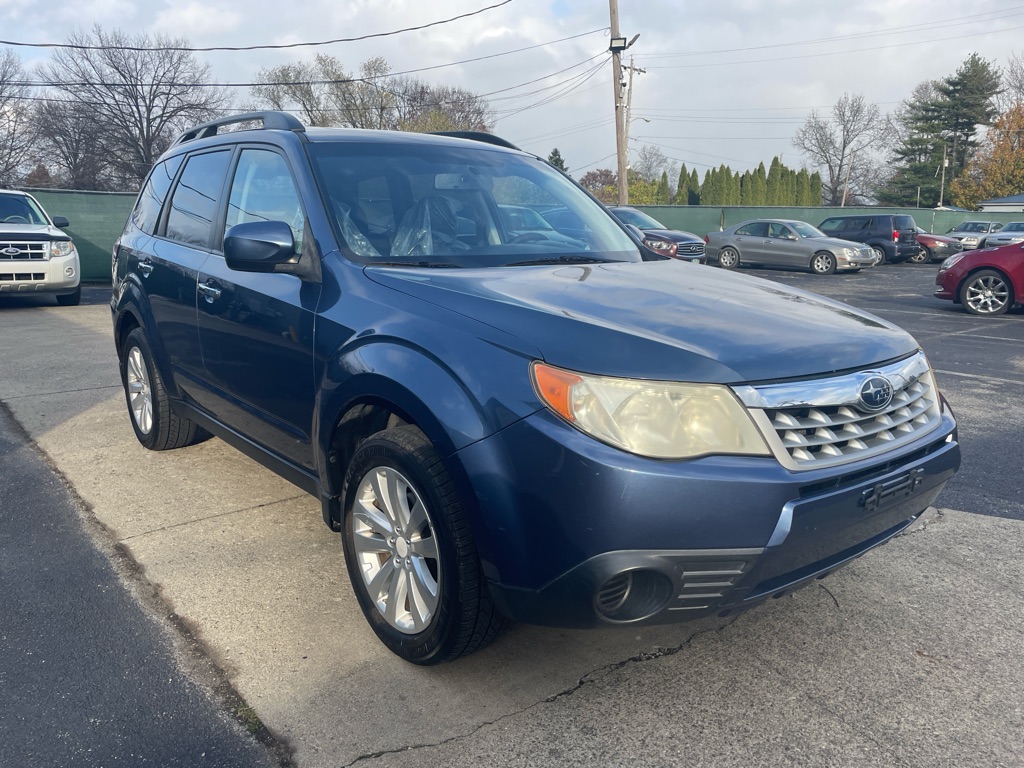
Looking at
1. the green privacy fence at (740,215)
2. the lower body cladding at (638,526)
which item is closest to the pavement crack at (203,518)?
the lower body cladding at (638,526)

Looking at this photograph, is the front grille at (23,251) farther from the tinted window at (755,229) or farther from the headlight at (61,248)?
the tinted window at (755,229)

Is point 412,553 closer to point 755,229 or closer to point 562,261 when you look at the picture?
point 562,261

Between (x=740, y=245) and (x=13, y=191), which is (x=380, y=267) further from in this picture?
(x=740, y=245)

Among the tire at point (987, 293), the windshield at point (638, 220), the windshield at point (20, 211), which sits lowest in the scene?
the tire at point (987, 293)

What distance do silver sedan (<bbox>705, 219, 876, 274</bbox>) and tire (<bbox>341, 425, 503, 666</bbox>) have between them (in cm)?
2207

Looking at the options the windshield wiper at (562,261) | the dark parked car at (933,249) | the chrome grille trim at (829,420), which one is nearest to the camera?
the chrome grille trim at (829,420)

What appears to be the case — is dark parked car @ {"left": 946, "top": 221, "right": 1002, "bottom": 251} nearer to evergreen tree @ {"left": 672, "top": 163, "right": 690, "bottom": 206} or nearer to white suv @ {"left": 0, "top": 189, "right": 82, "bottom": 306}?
white suv @ {"left": 0, "top": 189, "right": 82, "bottom": 306}

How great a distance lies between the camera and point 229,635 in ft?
9.97

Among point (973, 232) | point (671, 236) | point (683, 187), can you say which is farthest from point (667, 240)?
point (683, 187)

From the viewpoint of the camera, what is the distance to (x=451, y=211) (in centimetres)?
363

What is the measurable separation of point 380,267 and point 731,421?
1.42m

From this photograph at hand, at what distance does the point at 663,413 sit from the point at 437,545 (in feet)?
2.60

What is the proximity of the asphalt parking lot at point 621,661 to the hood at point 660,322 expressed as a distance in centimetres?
101

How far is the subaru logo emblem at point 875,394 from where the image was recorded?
2502 millimetres
